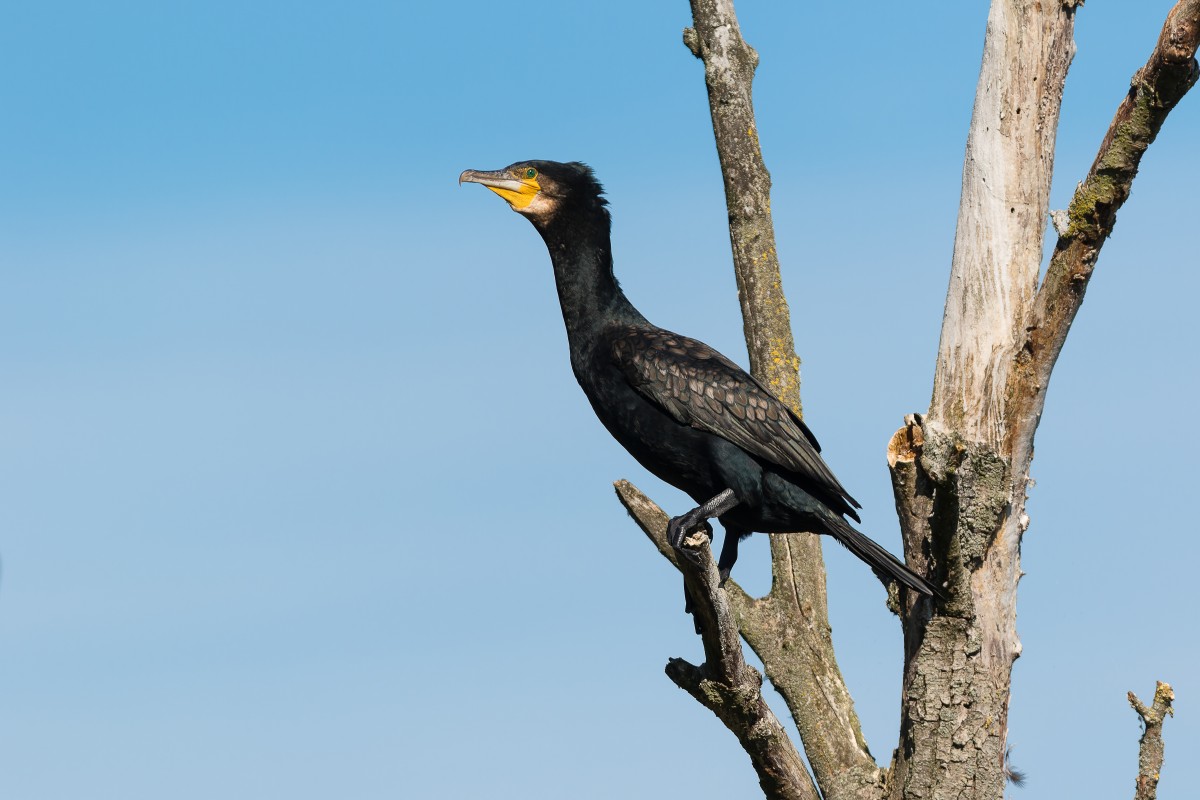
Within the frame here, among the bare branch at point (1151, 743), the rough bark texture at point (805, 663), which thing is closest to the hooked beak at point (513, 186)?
the rough bark texture at point (805, 663)

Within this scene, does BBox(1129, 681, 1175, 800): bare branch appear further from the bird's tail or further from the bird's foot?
the bird's foot

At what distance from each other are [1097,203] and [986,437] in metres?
1.04

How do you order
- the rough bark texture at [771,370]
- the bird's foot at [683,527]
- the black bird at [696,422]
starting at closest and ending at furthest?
the bird's foot at [683,527], the black bird at [696,422], the rough bark texture at [771,370]

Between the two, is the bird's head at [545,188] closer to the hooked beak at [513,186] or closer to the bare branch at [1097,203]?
the hooked beak at [513,186]

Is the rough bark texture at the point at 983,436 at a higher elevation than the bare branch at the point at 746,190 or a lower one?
lower

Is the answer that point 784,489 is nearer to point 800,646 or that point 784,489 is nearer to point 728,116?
point 800,646

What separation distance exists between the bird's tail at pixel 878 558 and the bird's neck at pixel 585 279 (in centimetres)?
157

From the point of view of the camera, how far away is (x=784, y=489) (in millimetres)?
6027

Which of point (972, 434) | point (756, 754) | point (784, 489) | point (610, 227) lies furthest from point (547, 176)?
point (756, 754)

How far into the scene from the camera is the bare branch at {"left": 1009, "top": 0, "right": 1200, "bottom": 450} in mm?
5008

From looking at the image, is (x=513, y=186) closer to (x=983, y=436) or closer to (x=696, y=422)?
(x=696, y=422)

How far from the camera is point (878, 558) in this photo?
5395 millimetres

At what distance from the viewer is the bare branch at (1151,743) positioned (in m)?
5.21

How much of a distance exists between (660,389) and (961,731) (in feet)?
6.61
